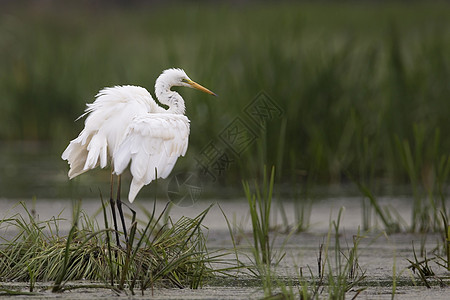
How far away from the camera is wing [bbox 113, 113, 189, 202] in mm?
4891

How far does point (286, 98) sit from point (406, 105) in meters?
1.07

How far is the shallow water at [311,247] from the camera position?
4137 mm


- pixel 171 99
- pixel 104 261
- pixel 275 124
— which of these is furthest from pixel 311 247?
pixel 275 124

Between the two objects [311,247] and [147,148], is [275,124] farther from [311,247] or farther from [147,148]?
[147,148]

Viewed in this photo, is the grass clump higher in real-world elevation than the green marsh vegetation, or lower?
lower

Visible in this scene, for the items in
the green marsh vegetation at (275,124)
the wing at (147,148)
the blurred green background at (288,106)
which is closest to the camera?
the green marsh vegetation at (275,124)

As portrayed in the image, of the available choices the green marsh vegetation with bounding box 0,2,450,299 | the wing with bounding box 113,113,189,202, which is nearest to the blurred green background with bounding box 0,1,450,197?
the green marsh vegetation with bounding box 0,2,450,299

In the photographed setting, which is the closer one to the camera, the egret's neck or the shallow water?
the shallow water

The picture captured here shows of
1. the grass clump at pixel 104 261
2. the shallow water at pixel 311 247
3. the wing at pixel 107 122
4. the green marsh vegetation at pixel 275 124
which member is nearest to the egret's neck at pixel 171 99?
the wing at pixel 107 122

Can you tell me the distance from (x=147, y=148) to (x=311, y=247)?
4.62 feet

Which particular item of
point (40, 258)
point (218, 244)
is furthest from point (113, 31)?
point (40, 258)

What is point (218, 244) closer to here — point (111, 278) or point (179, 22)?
point (111, 278)

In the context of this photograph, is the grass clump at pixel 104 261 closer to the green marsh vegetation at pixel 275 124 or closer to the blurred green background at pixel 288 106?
the green marsh vegetation at pixel 275 124

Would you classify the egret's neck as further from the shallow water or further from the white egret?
the shallow water
